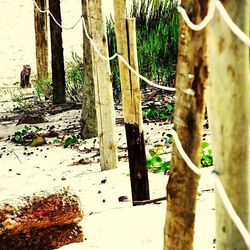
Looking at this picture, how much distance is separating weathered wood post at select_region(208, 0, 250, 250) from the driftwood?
1647 mm

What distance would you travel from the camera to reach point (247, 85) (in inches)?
78.7

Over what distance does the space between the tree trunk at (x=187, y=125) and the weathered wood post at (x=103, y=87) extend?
277 centimetres

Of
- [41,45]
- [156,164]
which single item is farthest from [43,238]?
[41,45]

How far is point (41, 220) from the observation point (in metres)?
3.59

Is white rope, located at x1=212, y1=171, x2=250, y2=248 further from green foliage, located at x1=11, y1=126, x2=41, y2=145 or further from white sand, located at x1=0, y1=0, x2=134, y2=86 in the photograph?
white sand, located at x1=0, y1=0, x2=134, y2=86

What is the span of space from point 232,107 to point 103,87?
3.40 metres

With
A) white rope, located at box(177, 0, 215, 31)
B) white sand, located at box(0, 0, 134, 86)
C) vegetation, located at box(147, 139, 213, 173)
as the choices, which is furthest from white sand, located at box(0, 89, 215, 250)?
white sand, located at box(0, 0, 134, 86)

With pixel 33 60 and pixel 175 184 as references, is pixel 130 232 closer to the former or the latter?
pixel 175 184

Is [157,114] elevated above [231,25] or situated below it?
below

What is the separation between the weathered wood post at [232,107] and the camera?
1973 millimetres

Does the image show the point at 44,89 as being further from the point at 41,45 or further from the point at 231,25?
the point at 231,25

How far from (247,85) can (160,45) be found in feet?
21.2

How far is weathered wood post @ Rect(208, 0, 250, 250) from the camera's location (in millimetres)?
1973

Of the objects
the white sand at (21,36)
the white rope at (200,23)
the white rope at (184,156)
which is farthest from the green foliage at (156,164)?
the white sand at (21,36)
